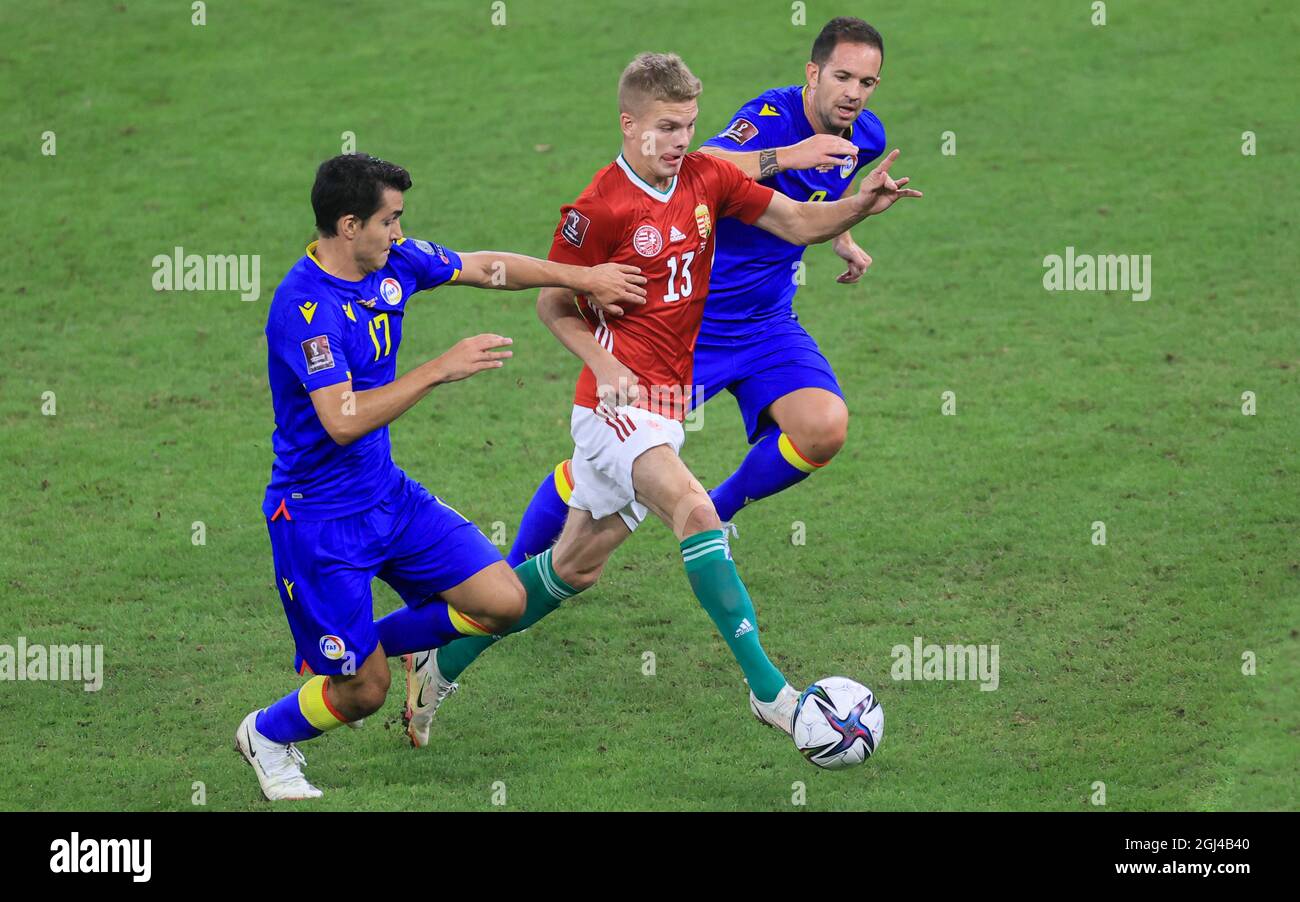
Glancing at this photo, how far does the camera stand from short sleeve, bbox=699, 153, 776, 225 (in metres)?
6.04

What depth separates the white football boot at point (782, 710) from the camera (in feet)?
16.8

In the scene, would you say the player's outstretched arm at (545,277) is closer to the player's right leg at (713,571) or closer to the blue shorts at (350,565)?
the player's right leg at (713,571)

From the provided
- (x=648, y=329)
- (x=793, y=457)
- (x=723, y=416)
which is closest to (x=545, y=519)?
(x=793, y=457)

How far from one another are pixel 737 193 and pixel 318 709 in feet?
8.42

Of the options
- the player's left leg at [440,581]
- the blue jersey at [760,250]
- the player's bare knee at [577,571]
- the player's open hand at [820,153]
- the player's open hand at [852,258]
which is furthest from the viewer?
the player's open hand at [852,258]

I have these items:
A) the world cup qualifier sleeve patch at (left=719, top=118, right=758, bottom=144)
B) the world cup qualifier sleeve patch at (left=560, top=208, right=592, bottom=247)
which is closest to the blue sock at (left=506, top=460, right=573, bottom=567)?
the world cup qualifier sleeve patch at (left=560, top=208, right=592, bottom=247)

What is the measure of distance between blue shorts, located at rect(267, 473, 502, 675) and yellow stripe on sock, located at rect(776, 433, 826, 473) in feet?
5.64

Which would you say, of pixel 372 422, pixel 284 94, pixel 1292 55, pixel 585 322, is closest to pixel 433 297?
pixel 284 94

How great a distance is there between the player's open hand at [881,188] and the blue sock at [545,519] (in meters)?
1.78

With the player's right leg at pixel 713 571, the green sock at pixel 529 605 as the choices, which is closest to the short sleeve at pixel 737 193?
the player's right leg at pixel 713 571

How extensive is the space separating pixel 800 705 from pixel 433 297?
261 inches

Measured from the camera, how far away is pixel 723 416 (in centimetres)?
938

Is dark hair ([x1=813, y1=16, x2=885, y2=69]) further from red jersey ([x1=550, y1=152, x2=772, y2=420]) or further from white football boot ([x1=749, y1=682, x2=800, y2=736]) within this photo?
white football boot ([x1=749, y1=682, x2=800, y2=736])

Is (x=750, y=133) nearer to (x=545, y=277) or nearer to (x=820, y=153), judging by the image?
(x=820, y=153)
